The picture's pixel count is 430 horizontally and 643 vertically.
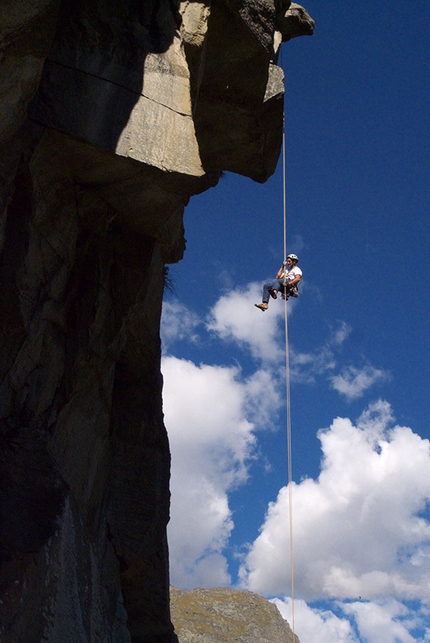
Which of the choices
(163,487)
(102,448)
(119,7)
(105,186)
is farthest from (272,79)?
(163,487)

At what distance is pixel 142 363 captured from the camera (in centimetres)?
1373

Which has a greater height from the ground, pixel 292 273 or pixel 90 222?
pixel 292 273

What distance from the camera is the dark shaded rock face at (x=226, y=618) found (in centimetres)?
2470

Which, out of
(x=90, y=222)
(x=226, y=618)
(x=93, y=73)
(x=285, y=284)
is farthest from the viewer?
(x=226, y=618)

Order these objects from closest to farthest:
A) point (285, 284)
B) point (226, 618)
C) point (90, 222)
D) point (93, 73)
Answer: point (93, 73), point (90, 222), point (285, 284), point (226, 618)

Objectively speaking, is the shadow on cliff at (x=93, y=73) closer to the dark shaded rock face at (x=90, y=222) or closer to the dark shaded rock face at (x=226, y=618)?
the dark shaded rock face at (x=90, y=222)

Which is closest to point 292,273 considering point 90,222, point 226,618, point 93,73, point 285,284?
point 285,284

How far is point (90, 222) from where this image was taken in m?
10.1

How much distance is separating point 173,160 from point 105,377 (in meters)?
4.36

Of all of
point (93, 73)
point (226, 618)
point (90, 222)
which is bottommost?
point (226, 618)

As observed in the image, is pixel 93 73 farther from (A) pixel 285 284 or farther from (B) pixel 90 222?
(A) pixel 285 284

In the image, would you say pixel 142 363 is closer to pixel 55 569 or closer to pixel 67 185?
pixel 67 185

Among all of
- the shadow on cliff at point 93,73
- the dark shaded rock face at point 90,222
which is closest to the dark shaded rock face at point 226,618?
the dark shaded rock face at point 90,222

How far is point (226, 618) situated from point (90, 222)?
70.4ft
